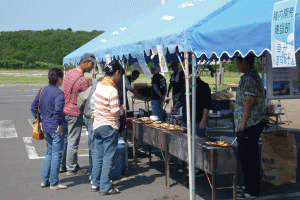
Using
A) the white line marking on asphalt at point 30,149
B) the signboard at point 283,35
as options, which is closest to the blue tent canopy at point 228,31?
the signboard at point 283,35

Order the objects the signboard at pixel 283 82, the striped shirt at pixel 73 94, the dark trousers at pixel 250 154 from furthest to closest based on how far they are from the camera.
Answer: the signboard at pixel 283 82, the striped shirt at pixel 73 94, the dark trousers at pixel 250 154

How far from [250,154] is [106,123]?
202 cm

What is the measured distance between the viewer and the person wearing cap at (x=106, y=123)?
5066mm

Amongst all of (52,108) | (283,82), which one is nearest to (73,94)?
(52,108)

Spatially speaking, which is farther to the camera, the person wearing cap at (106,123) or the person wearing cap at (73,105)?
the person wearing cap at (73,105)

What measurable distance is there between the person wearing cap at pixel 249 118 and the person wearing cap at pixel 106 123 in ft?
5.53

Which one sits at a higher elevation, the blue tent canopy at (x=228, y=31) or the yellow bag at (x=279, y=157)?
the blue tent canopy at (x=228, y=31)

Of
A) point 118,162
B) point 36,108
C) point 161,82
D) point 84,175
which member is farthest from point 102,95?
point 161,82

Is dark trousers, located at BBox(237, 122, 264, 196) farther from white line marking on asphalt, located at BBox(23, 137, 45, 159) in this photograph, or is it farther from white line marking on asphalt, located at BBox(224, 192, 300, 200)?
white line marking on asphalt, located at BBox(23, 137, 45, 159)

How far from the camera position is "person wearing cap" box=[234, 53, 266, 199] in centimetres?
473

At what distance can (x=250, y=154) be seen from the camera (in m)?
4.92

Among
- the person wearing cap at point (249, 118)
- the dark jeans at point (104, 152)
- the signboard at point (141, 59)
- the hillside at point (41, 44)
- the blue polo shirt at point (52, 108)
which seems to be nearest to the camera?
the person wearing cap at point (249, 118)

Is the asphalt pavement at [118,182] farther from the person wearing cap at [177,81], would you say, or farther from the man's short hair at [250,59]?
the man's short hair at [250,59]

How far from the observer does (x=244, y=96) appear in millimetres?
4801
